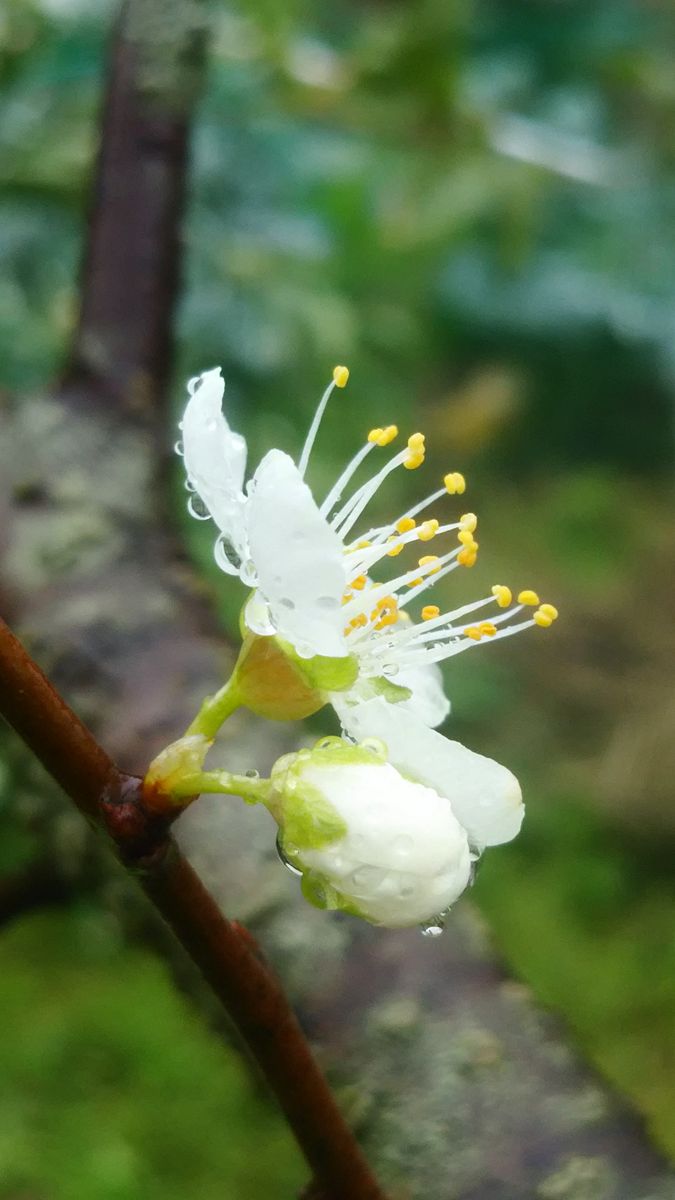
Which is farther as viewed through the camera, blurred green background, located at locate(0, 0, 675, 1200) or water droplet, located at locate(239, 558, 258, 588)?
blurred green background, located at locate(0, 0, 675, 1200)

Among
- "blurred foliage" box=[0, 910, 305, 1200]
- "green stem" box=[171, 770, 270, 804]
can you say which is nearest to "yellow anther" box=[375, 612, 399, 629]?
"green stem" box=[171, 770, 270, 804]

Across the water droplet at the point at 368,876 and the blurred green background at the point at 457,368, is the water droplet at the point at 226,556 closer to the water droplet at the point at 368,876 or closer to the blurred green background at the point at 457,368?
the water droplet at the point at 368,876

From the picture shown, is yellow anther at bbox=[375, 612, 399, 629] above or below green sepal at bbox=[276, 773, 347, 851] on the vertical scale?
above

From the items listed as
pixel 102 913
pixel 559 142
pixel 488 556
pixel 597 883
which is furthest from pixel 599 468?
pixel 102 913

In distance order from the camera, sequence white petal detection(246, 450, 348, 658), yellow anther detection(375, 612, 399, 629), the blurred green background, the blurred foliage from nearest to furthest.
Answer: white petal detection(246, 450, 348, 658)
yellow anther detection(375, 612, 399, 629)
the blurred foliage
the blurred green background

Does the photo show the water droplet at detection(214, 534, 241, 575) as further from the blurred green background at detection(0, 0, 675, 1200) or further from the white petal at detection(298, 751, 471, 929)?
the blurred green background at detection(0, 0, 675, 1200)

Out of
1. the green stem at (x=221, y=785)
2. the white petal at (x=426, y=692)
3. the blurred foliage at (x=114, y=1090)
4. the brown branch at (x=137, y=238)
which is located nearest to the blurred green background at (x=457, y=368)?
the blurred foliage at (x=114, y=1090)

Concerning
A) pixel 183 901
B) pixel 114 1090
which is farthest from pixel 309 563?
pixel 114 1090

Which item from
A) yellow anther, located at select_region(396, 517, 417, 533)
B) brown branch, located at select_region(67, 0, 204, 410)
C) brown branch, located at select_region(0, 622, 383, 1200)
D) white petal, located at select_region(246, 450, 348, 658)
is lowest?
brown branch, located at select_region(0, 622, 383, 1200)

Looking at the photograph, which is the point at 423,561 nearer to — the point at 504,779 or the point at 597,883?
the point at 504,779
